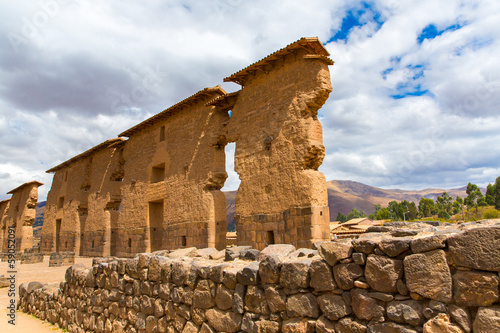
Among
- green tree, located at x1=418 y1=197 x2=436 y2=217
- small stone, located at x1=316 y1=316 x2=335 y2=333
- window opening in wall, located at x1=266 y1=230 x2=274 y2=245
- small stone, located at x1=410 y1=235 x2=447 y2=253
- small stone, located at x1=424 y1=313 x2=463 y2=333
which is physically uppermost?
green tree, located at x1=418 y1=197 x2=436 y2=217

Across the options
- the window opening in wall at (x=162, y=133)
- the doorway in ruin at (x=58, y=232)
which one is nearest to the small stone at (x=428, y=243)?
the window opening in wall at (x=162, y=133)

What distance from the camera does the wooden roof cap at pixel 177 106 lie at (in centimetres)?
1381

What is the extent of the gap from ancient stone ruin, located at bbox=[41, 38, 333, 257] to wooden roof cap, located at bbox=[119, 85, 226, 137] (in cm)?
5

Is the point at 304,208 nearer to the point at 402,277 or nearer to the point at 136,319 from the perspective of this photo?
the point at 136,319

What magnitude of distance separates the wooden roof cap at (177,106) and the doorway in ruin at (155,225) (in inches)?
164

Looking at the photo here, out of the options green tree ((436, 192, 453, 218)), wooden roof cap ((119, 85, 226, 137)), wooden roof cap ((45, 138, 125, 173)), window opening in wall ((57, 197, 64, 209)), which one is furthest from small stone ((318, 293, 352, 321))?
green tree ((436, 192, 453, 218))

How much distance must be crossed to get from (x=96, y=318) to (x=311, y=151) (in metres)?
7.08

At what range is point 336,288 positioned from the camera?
3408mm

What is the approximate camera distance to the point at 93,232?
71.6ft

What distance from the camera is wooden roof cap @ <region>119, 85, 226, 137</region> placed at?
45.3ft

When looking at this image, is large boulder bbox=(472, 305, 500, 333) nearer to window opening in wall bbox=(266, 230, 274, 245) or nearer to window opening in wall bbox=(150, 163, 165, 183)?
window opening in wall bbox=(266, 230, 274, 245)

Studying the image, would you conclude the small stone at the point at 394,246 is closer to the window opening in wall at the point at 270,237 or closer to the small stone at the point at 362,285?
the small stone at the point at 362,285

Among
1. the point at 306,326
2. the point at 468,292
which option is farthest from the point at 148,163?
the point at 468,292

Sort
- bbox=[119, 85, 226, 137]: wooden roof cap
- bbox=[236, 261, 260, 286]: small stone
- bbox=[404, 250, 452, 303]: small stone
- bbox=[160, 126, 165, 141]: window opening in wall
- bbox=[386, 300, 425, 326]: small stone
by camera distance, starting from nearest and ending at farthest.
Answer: bbox=[404, 250, 452, 303]: small stone, bbox=[386, 300, 425, 326]: small stone, bbox=[236, 261, 260, 286]: small stone, bbox=[119, 85, 226, 137]: wooden roof cap, bbox=[160, 126, 165, 141]: window opening in wall
